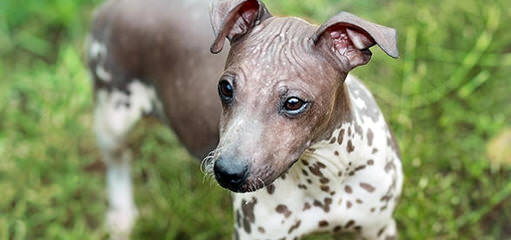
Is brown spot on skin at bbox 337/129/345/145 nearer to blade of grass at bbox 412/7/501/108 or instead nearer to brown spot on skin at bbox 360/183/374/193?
brown spot on skin at bbox 360/183/374/193

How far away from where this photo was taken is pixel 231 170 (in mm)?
2146

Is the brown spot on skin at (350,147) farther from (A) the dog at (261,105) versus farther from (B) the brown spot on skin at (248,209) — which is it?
(B) the brown spot on skin at (248,209)

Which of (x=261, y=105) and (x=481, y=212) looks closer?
(x=261, y=105)

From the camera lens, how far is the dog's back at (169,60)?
3.02m

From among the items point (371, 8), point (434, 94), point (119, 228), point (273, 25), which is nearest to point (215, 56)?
point (273, 25)

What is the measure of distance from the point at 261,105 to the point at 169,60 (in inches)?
40.5

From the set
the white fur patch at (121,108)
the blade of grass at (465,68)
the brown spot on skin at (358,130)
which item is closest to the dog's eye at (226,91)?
the brown spot on skin at (358,130)

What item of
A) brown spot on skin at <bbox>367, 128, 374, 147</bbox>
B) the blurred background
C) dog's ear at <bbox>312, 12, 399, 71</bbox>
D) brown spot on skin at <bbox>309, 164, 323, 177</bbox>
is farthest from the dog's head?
the blurred background

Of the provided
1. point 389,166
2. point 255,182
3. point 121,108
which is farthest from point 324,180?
point 121,108

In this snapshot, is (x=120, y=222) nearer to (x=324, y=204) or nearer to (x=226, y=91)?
(x=324, y=204)

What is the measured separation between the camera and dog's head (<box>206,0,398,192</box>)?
2.17 metres

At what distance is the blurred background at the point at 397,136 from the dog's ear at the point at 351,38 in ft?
4.33

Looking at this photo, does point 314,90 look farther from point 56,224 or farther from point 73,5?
point 73,5

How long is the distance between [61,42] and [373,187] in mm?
3114
